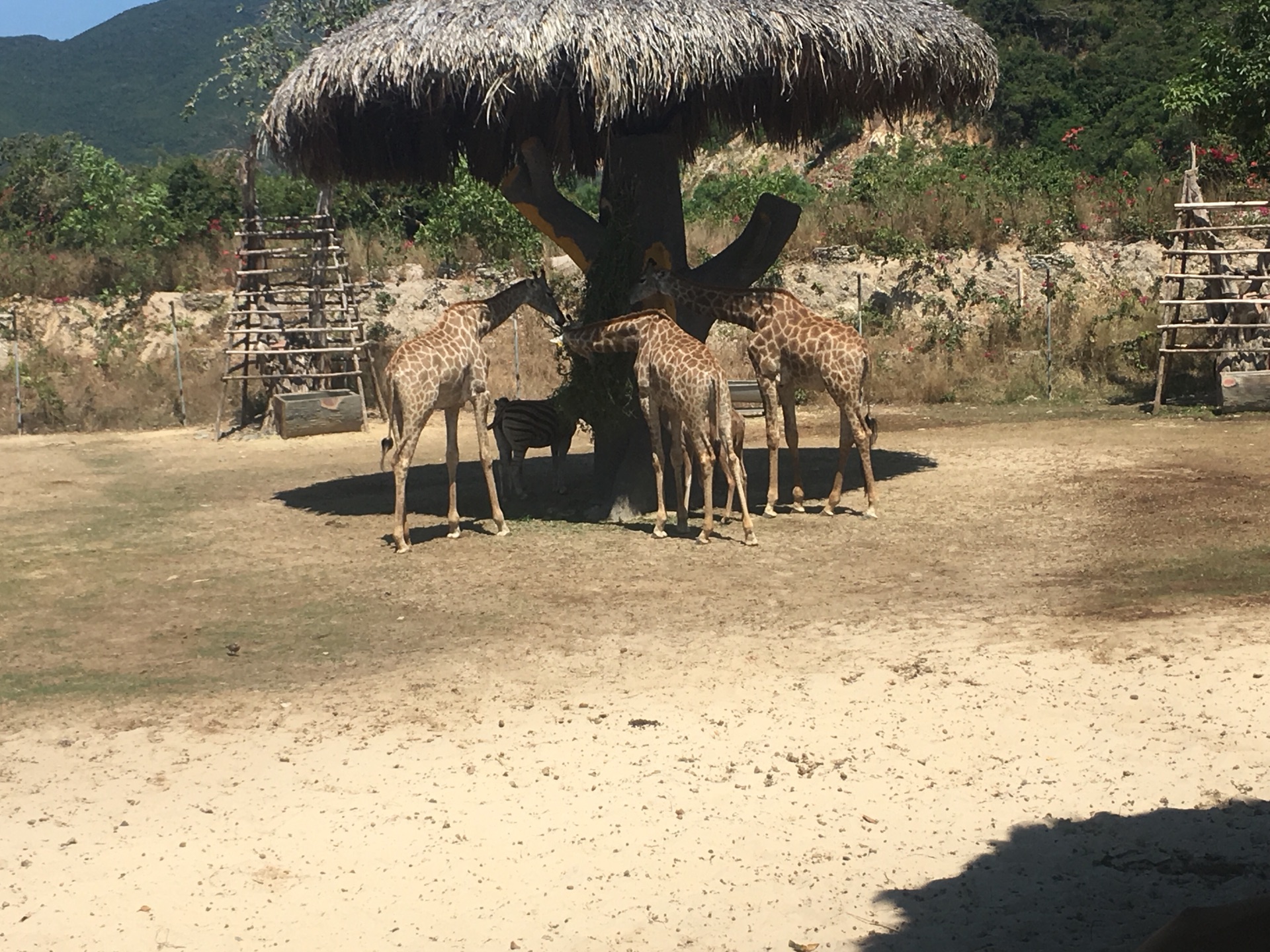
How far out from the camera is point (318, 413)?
18250 mm

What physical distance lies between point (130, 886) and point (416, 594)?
437cm

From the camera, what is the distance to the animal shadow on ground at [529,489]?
12250 millimetres

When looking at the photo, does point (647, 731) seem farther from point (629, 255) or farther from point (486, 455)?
point (629, 255)

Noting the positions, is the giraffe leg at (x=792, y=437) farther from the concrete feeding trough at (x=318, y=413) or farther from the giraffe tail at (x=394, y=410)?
the concrete feeding trough at (x=318, y=413)

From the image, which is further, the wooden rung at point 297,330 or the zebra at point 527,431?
the wooden rung at point 297,330

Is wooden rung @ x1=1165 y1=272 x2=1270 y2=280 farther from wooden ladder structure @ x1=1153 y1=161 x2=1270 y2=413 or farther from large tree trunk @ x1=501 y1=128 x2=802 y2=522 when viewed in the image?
large tree trunk @ x1=501 y1=128 x2=802 y2=522

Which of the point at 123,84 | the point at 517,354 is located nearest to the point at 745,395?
the point at 517,354

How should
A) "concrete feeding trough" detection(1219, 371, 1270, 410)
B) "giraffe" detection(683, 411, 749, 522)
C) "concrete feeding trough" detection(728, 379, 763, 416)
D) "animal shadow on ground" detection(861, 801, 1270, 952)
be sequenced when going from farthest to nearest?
"concrete feeding trough" detection(728, 379, 763, 416) → "concrete feeding trough" detection(1219, 371, 1270, 410) → "giraffe" detection(683, 411, 749, 522) → "animal shadow on ground" detection(861, 801, 1270, 952)

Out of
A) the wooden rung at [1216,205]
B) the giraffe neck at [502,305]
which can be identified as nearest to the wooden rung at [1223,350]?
the wooden rung at [1216,205]

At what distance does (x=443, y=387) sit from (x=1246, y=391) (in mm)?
9573

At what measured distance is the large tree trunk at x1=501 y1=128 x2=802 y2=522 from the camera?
11914 millimetres

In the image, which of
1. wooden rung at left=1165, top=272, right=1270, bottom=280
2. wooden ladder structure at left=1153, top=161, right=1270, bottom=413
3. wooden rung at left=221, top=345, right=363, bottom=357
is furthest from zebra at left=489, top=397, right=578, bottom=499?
wooden rung at left=1165, top=272, right=1270, bottom=280

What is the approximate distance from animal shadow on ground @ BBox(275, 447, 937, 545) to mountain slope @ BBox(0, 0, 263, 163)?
54825mm

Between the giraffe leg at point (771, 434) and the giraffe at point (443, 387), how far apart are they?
70.2 inches
